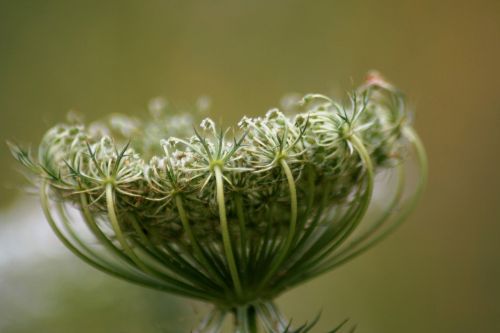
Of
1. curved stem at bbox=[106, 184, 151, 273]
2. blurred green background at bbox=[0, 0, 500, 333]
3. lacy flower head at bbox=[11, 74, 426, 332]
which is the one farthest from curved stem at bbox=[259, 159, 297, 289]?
blurred green background at bbox=[0, 0, 500, 333]

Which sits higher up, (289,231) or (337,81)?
(337,81)

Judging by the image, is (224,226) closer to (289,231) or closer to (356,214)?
(289,231)

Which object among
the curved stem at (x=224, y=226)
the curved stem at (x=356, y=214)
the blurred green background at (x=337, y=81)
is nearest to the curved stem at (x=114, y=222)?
the curved stem at (x=224, y=226)

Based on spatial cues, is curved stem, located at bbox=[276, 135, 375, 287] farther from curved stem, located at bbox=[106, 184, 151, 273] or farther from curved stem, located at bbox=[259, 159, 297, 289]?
curved stem, located at bbox=[106, 184, 151, 273]

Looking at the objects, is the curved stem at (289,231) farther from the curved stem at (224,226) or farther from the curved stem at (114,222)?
the curved stem at (114,222)

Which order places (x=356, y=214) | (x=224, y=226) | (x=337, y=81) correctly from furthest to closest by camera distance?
(x=337, y=81)
(x=356, y=214)
(x=224, y=226)

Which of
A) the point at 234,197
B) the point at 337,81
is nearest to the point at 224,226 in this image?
the point at 234,197

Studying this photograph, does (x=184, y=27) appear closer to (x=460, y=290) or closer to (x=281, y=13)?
(x=281, y=13)

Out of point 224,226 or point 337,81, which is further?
point 337,81
